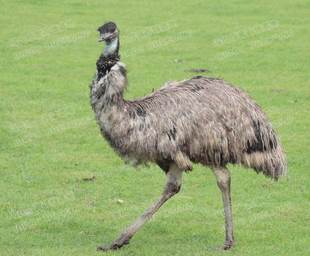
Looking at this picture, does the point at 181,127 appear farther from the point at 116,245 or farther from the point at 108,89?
the point at 116,245

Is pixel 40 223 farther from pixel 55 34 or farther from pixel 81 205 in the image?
pixel 55 34

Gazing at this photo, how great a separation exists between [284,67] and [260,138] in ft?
31.2

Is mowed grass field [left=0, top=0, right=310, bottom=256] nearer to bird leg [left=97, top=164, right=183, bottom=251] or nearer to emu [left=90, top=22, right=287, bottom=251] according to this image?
bird leg [left=97, top=164, right=183, bottom=251]

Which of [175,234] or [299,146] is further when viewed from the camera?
[299,146]

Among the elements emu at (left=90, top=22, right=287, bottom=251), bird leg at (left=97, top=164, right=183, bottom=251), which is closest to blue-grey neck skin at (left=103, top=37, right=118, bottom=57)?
emu at (left=90, top=22, right=287, bottom=251)

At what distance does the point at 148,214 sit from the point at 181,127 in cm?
95

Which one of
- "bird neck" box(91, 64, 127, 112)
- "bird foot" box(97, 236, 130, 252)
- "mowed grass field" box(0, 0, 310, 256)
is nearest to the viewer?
"bird neck" box(91, 64, 127, 112)

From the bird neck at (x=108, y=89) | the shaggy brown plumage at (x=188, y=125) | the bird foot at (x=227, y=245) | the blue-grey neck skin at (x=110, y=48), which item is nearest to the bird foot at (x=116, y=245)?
the shaggy brown plumage at (x=188, y=125)

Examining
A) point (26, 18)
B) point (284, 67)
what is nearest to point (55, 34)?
point (26, 18)

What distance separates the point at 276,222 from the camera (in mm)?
10648

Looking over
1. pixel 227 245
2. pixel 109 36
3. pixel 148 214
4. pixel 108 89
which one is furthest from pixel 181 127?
pixel 227 245

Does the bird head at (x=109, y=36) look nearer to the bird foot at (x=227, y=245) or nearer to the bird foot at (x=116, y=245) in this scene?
the bird foot at (x=116, y=245)

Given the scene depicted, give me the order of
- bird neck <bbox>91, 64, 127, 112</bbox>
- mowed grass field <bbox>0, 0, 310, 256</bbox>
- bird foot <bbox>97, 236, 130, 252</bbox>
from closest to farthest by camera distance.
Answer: bird neck <bbox>91, 64, 127, 112</bbox>
bird foot <bbox>97, 236, 130, 252</bbox>
mowed grass field <bbox>0, 0, 310, 256</bbox>

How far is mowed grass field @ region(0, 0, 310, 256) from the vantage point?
34.0 feet
